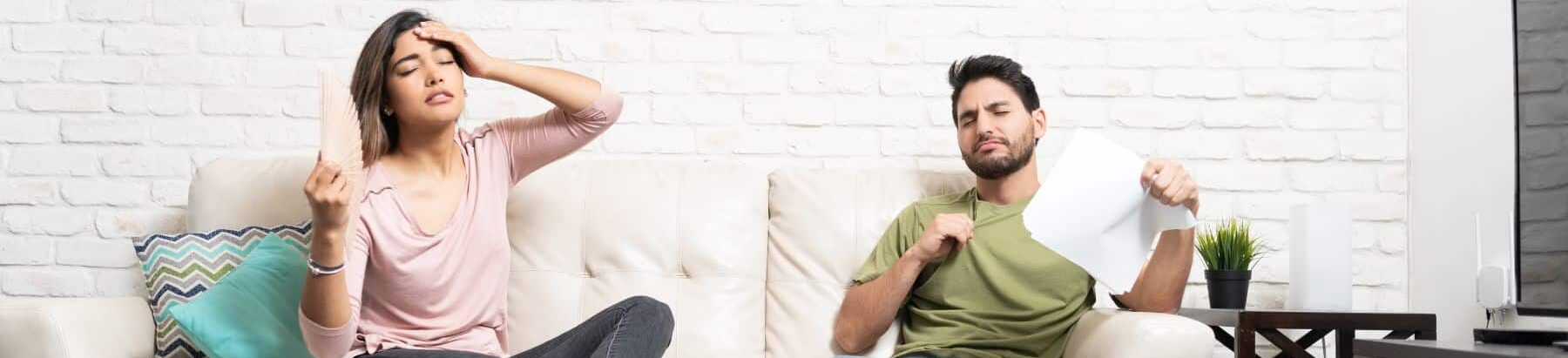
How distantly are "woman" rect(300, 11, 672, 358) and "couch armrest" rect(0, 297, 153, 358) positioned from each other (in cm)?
48

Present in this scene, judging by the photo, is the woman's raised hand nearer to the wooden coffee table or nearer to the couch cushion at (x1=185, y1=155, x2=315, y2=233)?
the couch cushion at (x1=185, y1=155, x2=315, y2=233)

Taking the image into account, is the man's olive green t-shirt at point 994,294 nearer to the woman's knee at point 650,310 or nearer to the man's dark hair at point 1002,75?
the man's dark hair at point 1002,75

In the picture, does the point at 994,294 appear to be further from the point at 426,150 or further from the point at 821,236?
the point at 426,150

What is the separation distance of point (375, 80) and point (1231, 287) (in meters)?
1.77

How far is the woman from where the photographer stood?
1988 millimetres

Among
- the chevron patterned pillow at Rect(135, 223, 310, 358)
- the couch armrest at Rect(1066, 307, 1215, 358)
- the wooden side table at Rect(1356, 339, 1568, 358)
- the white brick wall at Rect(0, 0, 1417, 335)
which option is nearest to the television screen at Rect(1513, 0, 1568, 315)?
the wooden side table at Rect(1356, 339, 1568, 358)

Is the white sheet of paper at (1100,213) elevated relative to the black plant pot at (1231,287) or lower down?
elevated

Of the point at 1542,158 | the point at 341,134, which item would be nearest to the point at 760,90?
the point at 341,134

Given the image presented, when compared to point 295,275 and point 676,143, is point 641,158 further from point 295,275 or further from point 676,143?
point 295,275

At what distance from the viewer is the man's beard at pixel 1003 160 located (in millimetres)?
2342

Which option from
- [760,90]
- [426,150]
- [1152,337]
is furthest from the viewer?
[760,90]

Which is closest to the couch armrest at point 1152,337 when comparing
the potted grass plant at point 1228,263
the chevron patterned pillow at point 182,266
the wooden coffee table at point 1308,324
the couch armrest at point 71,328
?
the wooden coffee table at point 1308,324

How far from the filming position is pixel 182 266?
2305 millimetres

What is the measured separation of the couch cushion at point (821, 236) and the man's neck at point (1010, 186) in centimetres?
14
